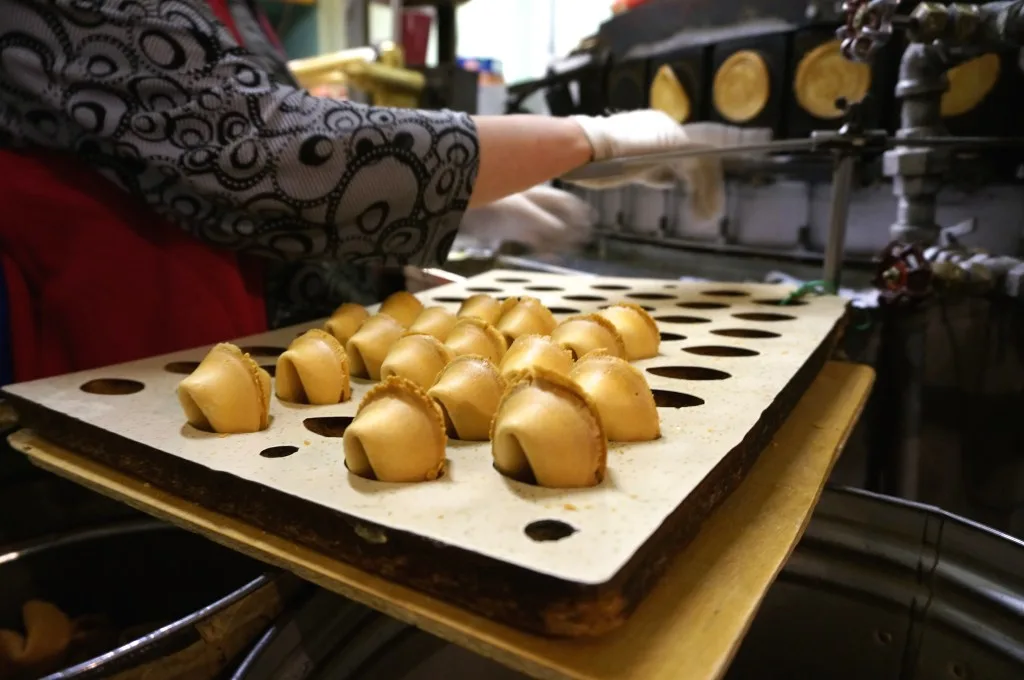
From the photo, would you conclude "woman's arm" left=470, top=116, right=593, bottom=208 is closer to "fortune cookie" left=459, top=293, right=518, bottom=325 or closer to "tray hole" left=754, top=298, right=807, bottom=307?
"fortune cookie" left=459, top=293, right=518, bottom=325

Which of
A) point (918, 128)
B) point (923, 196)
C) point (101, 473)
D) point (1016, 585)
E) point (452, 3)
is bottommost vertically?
point (1016, 585)

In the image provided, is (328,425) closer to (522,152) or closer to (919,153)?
(522,152)

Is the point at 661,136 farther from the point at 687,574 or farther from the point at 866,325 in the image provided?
the point at 687,574

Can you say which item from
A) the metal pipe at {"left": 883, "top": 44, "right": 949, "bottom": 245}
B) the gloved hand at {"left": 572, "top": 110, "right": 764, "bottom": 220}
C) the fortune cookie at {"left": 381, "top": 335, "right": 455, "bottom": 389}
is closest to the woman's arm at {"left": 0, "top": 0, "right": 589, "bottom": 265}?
the fortune cookie at {"left": 381, "top": 335, "right": 455, "bottom": 389}

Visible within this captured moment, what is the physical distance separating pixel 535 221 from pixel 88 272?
0.92 metres

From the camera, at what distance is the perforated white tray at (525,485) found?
1.50ft

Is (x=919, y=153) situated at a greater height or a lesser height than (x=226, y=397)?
greater

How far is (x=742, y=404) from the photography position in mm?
702

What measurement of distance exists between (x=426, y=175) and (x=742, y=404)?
502 millimetres

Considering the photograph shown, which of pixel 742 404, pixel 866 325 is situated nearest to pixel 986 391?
pixel 866 325

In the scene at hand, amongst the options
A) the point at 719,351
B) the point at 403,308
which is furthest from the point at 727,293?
the point at 403,308

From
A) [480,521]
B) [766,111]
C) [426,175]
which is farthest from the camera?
[766,111]

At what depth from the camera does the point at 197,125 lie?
846 millimetres

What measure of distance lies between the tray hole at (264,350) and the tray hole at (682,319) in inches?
22.0
